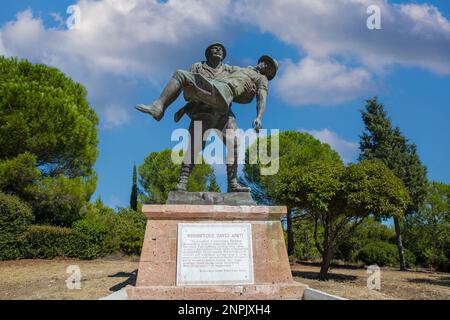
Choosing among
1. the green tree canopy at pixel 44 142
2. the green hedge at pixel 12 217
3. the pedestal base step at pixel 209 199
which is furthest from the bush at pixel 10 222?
the pedestal base step at pixel 209 199

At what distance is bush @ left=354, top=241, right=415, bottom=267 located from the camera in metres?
22.5

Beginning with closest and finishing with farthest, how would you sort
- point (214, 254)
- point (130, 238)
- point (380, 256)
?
point (214, 254), point (130, 238), point (380, 256)

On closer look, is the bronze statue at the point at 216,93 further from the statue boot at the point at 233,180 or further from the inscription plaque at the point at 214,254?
the inscription plaque at the point at 214,254

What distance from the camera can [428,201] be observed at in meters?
23.5

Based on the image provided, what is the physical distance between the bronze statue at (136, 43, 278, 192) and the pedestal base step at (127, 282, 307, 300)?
1617mm

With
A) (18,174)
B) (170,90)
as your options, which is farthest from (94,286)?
(18,174)

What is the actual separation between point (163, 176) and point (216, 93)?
21.4m

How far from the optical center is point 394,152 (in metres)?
23.5

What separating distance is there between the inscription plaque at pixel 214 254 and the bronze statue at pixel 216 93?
92cm

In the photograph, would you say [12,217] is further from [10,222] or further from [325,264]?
[325,264]

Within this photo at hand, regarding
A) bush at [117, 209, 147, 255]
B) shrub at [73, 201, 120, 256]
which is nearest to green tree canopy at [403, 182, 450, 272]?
bush at [117, 209, 147, 255]

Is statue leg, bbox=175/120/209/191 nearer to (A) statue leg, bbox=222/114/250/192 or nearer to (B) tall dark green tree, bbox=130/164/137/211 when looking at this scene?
(A) statue leg, bbox=222/114/250/192

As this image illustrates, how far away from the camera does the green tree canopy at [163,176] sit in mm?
26534
